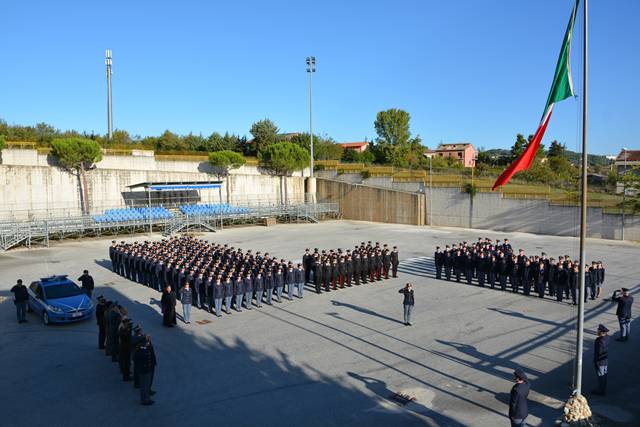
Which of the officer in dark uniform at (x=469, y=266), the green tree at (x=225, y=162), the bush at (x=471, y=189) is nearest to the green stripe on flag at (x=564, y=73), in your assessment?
the officer in dark uniform at (x=469, y=266)

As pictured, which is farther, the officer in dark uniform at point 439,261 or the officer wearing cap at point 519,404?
the officer in dark uniform at point 439,261

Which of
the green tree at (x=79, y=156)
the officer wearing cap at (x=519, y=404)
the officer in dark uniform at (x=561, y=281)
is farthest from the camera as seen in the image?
the green tree at (x=79, y=156)

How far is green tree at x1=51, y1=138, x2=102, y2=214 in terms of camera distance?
33188 mm

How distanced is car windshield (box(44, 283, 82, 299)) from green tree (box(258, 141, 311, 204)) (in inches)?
1214

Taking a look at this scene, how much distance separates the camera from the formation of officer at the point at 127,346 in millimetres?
8672

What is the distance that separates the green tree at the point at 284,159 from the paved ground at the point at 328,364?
2758 centimetres

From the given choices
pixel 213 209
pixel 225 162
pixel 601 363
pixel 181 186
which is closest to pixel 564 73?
pixel 601 363

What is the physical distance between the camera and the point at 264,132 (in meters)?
59.3

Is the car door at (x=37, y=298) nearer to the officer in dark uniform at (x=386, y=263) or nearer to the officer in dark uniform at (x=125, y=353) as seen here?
the officer in dark uniform at (x=125, y=353)

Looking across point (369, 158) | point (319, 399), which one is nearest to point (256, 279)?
point (319, 399)

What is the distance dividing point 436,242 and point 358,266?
40.4 feet

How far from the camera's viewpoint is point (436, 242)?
2955 cm

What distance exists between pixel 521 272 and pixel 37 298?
14849mm

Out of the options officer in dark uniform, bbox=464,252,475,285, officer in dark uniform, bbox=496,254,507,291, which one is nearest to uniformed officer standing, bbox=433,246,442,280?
officer in dark uniform, bbox=464,252,475,285
